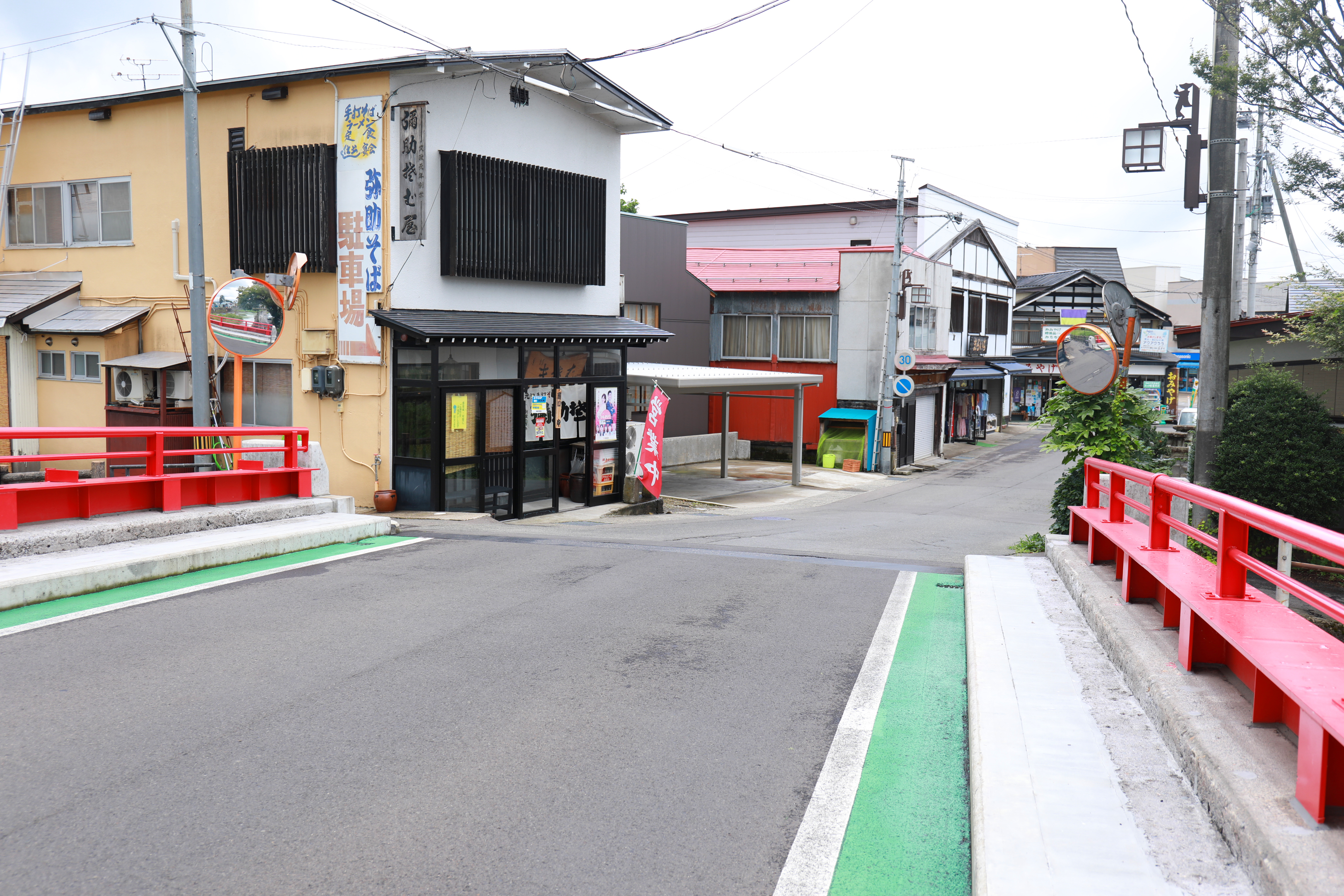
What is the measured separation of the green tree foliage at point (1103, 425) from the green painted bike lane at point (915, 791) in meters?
4.71

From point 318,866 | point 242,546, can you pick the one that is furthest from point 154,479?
point 318,866

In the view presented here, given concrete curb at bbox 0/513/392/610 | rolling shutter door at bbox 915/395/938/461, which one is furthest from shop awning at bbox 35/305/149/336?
rolling shutter door at bbox 915/395/938/461

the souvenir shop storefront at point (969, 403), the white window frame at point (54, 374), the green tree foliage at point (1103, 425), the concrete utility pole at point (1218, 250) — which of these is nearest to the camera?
the green tree foliage at point (1103, 425)

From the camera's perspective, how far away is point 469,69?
1666 centimetres

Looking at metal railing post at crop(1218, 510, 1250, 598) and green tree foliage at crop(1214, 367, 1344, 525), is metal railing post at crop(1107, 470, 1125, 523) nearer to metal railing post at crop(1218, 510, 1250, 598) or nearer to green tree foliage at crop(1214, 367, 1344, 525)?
metal railing post at crop(1218, 510, 1250, 598)

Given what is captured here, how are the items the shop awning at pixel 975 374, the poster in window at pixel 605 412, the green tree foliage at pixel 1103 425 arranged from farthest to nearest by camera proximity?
the shop awning at pixel 975 374 < the poster in window at pixel 605 412 < the green tree foliage at pixel 1103 425

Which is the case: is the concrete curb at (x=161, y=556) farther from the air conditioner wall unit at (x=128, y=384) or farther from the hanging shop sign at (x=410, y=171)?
the air conditioner wall unit at (x=128, y=384)

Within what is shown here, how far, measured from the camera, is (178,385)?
18797mm

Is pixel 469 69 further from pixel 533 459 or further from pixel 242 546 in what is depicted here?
pixel 242 546

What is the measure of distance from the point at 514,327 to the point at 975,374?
31577 millimetres

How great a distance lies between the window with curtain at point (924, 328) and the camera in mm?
36375

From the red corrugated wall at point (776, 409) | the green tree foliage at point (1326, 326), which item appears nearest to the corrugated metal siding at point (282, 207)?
the green tree foliage at point (1326, 326)

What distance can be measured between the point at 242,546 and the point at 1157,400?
1263 centimetres

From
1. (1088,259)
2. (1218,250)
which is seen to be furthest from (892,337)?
(1088,259)
